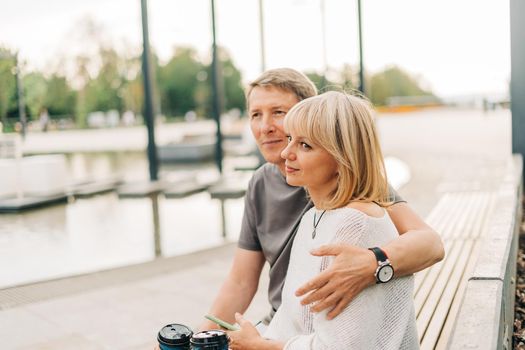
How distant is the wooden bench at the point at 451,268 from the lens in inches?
103

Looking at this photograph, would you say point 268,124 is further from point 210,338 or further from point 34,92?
point 34,92

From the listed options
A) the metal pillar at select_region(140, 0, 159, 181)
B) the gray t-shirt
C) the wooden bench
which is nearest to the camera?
the gray t-shirt

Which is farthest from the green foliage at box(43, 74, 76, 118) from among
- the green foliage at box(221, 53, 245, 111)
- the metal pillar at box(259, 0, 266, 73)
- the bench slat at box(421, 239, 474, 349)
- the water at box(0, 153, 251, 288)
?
the green foliage at box(221, 53, 245, 111)

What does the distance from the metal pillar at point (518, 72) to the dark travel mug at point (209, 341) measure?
7762mm

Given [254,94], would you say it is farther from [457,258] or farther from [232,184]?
[232,184]

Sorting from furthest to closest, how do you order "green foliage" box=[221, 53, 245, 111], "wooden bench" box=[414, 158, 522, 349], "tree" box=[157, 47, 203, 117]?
"green foliage" box=[221, 53, 245, 111]
"tree" box=[157, 47, 203, 117]
"wooden bench" box=[414, 158, 522, 349]

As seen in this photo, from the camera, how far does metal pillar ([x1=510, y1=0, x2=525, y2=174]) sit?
8.32m

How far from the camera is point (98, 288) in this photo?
5.37 m

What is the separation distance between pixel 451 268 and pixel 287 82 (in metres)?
1.90

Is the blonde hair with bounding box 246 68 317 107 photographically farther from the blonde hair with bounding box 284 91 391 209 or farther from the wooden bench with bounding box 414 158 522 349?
the wooden bench with bounding box 414 158 522 349

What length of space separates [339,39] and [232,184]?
437 inches

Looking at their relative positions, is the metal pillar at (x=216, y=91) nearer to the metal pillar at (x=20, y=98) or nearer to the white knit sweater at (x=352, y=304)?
the metal pillar at (x=20, y=98)

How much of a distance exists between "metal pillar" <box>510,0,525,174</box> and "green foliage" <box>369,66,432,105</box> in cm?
8852

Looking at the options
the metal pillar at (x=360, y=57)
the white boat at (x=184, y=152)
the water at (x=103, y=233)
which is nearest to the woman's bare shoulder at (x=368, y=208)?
the water at (x=103, y=233)
